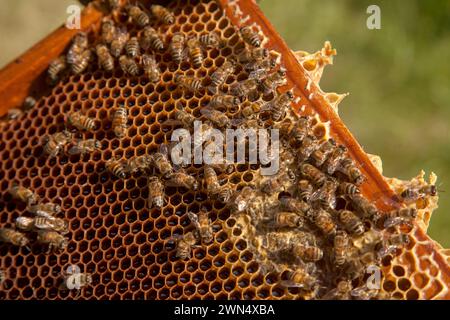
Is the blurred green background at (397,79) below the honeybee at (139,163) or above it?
above

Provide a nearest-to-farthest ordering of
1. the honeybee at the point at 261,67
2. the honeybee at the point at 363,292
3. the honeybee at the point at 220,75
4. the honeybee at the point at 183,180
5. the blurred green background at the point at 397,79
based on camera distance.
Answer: the honeybee at the point at 363,292, the honeybee at the point at 183,180, the honeybee at the point at 261,67, the honeybee at the point at 220,75, the blurred green background at the point at 397,79

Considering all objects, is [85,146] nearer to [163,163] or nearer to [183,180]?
[163,163]

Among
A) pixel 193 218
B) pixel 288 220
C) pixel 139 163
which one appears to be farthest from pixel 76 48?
pixel 288 220

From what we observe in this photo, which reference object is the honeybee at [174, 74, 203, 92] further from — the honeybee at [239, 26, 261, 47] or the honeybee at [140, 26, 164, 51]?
the honeybee at [239, 26, 261, 47]

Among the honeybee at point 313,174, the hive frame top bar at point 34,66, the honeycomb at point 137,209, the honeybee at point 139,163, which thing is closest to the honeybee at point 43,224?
the honeycomb at point 137,209

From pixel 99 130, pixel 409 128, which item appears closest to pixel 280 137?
pixel 99 130

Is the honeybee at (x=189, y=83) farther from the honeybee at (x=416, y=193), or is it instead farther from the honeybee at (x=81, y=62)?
the honeybee at (x=416, y=193)
